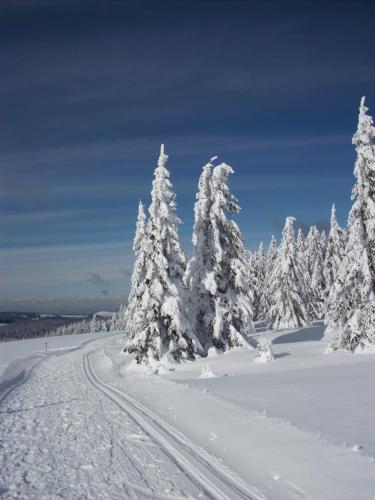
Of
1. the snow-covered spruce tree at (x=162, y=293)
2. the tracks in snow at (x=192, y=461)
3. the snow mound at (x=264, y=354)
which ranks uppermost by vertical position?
the snow-covered spruce tree at (x=162, y=293)

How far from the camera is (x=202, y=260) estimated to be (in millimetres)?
28703

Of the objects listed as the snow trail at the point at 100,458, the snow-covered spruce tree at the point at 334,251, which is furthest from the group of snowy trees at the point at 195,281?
the snow-covered spruce tree at the point at 334,251

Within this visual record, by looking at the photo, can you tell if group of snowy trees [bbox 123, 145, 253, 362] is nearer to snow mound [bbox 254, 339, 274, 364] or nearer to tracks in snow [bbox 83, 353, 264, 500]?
snow mound [bbox 254, 339, 274, 364]

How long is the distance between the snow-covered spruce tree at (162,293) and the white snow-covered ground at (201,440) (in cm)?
933

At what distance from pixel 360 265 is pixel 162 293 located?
40.5 ft

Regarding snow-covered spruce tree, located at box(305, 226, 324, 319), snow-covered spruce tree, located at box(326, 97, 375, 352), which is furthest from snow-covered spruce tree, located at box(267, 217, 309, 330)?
snow-covered spruce tree, located at box(326, 97, 375, 352)

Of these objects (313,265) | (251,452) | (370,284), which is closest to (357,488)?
(251,452)

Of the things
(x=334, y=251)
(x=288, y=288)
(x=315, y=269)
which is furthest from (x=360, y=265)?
(x=315, y=269)

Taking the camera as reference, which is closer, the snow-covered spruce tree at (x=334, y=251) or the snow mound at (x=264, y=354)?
the snow mound at (x=264, y=354)

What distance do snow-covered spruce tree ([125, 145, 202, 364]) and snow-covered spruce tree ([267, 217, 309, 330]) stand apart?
75.5 feet

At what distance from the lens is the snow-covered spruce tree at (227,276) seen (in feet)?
91.5

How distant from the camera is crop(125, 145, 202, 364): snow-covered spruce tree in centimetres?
2686

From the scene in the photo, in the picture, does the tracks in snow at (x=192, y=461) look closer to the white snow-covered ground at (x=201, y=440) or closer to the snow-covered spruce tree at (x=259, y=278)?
the white snow-covered ground at (x=201, y=440)

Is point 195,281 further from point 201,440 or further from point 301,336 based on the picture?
point 201,440
